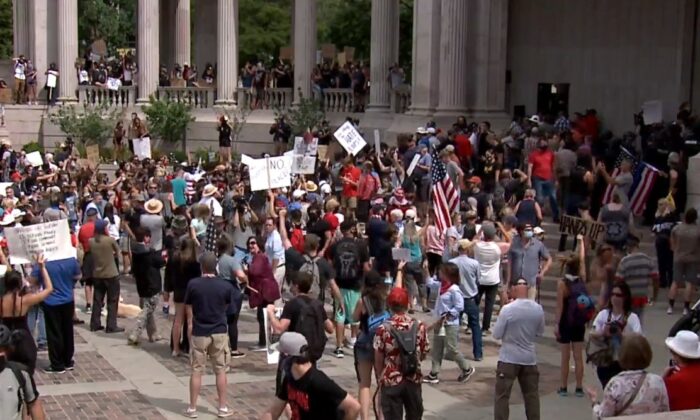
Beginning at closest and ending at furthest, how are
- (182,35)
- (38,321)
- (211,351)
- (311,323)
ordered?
(311,323), (211,351), (38,321), (182,35)

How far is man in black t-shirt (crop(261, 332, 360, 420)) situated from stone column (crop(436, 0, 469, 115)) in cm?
2217

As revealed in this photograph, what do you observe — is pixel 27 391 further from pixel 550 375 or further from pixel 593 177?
pixel 593 177

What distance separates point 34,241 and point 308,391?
6439mm

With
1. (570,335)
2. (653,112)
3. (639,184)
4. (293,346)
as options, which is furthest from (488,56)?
(293,346)

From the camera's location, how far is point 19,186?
91.1 ft

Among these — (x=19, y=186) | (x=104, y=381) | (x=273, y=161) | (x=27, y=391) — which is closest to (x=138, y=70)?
(x=19, y=186)

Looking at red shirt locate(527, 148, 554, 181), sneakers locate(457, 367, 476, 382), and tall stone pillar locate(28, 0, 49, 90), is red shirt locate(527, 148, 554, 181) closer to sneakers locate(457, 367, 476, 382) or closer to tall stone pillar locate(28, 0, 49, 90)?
sneakers locate(457, 367, 476, 382)

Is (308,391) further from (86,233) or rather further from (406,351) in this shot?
(86,233)

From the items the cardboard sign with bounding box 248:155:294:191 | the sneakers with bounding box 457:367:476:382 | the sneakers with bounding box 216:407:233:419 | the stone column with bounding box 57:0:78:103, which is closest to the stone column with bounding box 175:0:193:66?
the stone column with bounding box 57:0:78:103

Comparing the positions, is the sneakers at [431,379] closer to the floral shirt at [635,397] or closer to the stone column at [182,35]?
the floral shirt at [635,397]

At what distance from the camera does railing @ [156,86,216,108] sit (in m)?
42.8

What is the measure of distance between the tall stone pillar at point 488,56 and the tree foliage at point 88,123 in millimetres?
16328

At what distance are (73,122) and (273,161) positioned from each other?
23.2m

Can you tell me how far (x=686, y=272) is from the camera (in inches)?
687
